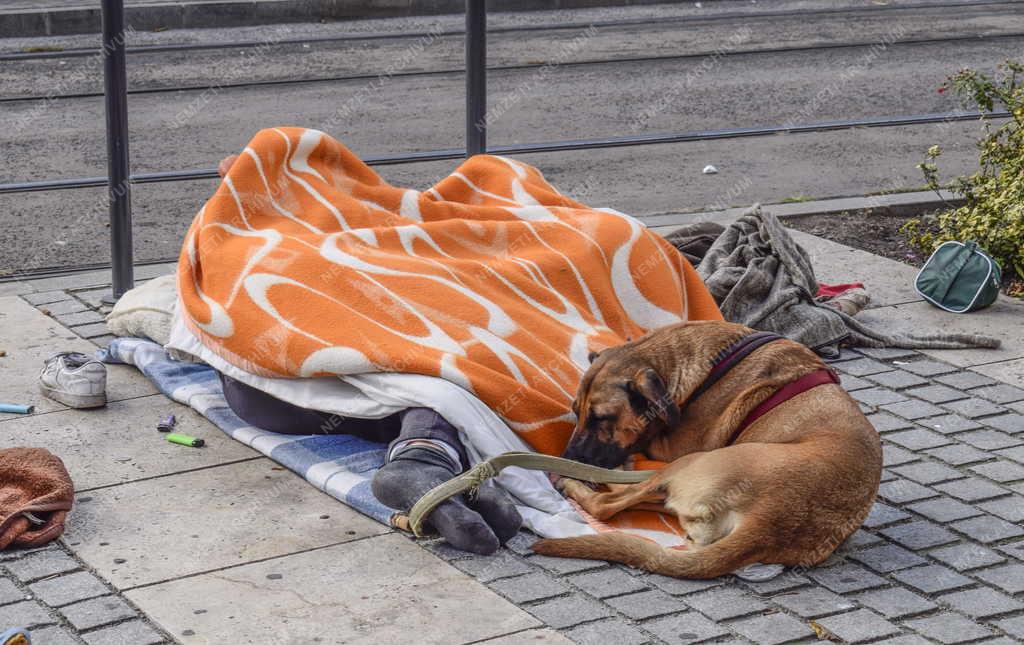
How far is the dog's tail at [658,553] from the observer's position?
147 inches

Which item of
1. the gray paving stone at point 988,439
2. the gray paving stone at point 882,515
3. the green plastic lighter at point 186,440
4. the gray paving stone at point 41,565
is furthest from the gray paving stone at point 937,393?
the gray paving stone at point 41,565

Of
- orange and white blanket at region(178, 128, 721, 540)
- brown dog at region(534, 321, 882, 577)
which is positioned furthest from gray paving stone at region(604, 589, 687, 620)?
orange and white blanket at region(178, 128, 721, 540)

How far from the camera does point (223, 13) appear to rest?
1507 centimetres

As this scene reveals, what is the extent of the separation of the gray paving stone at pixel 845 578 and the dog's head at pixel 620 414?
2.13 ft

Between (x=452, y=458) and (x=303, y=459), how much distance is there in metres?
0.57

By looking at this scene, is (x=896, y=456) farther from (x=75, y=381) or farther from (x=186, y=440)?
(x=75, y=381)

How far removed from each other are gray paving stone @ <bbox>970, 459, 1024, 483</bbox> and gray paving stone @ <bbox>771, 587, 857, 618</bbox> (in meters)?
1.08

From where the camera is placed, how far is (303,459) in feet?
14.8

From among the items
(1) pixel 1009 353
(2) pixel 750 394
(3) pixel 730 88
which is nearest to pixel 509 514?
(2) pixel 750 394

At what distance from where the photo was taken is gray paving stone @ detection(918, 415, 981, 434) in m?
4.95

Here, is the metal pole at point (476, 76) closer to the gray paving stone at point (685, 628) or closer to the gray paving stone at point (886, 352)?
the gray paving stone at point (886, 352)

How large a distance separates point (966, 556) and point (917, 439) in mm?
894

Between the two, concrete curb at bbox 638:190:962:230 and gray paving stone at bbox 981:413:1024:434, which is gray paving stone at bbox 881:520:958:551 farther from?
concrete curb at bbox 638:190:962:230

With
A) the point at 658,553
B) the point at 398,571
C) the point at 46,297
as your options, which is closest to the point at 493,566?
the point at 398,571
